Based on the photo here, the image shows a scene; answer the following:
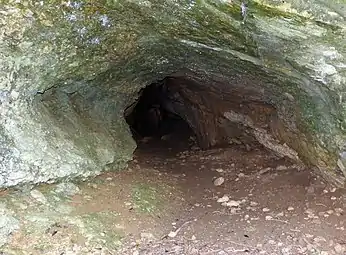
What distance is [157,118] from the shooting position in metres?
8.01

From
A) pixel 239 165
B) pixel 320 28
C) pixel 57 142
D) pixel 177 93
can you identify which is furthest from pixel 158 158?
pixel 320 28

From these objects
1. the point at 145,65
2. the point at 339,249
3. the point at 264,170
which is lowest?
the point at 264,170

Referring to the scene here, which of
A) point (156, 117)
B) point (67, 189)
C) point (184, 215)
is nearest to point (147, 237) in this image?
point (184, 215)

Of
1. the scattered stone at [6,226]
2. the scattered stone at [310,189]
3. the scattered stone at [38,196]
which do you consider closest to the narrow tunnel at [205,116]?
the scattered stone at [310,189]

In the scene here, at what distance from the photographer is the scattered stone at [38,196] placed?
2.50 metres

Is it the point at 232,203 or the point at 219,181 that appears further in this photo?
the point at 219,181

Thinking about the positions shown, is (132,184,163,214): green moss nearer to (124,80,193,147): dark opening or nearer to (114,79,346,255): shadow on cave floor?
(114,79,346,255): shadow on cave floor

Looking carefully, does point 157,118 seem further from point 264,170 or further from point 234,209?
point 234,209

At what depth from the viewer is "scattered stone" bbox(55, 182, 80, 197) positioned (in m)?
2.67

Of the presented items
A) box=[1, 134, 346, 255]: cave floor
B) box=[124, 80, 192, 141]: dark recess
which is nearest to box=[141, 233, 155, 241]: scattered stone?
box=[1, 134, 346, 255]: cave floor

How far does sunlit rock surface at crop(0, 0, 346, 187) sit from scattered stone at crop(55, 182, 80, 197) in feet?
0.20

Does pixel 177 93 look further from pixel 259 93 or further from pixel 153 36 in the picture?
pixel 153 36

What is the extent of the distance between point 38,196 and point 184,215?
95 cm

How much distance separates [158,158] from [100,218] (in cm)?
209
